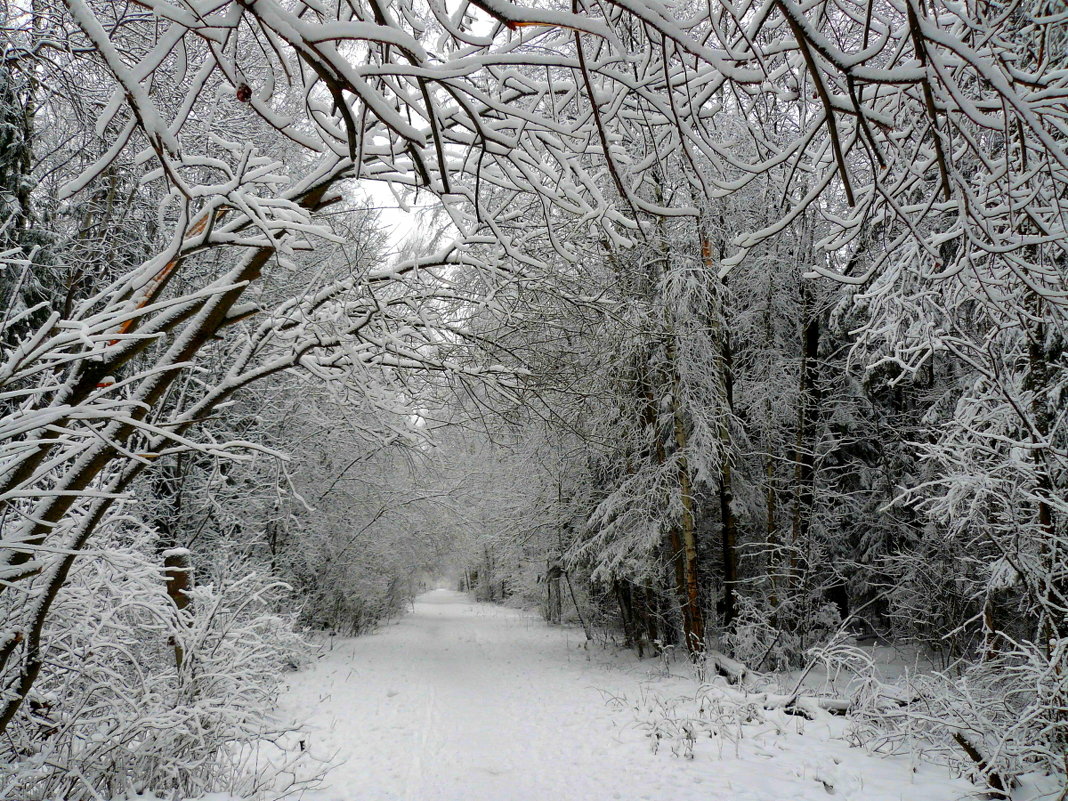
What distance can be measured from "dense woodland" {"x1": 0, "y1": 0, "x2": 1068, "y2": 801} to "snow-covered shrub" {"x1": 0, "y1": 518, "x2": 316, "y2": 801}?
39 millimetres

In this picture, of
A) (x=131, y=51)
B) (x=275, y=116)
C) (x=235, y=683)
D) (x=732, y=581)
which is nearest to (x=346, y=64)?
(x=275, y=116)

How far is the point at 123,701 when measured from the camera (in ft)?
11.5

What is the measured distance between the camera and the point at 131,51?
4.56 m

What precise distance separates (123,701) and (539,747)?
469 cm

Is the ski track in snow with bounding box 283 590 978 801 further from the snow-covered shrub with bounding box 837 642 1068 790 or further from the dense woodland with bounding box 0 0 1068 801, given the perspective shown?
the dense woodland with bounding box 0 0 1068 801

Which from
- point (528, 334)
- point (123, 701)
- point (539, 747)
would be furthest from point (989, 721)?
point (123, 701)

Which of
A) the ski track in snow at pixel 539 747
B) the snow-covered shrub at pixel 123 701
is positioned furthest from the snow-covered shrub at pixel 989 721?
the snow-covered shrub at pixel 123 701

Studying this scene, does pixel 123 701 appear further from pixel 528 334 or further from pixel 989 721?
pixel 989 721

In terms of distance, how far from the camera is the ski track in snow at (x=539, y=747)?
16.9 ft

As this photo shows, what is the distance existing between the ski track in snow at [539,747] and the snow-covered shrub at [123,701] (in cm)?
122

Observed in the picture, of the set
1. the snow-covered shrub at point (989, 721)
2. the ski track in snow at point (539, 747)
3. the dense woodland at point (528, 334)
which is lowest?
the ski track in snow at point (539, 747)

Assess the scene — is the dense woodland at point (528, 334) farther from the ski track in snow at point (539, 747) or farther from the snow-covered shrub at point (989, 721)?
the ski track in snow at point (539, 747)

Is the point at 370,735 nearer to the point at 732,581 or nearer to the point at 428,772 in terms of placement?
the point at 428,772

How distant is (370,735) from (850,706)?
17.9ft
